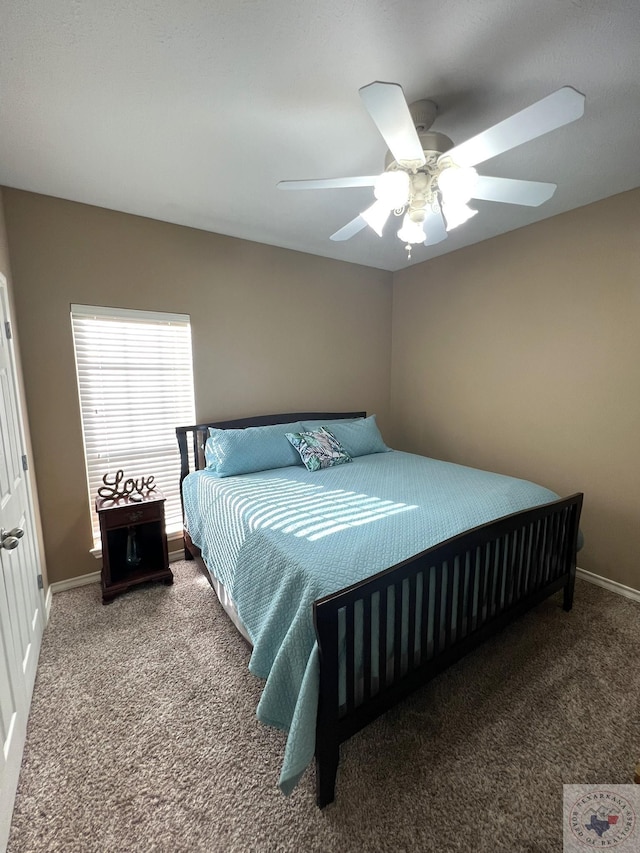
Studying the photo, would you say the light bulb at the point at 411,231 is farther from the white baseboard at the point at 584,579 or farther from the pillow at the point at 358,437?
the white baseboard at the point at 584,579

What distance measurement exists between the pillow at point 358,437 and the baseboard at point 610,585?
1.72 meters

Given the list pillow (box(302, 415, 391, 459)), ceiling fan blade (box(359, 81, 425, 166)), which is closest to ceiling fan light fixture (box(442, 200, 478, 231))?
ceiling fan blade (box(359, 81, 425, 166))

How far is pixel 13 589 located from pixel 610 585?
350 cm

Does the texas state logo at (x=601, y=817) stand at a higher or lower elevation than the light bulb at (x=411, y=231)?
lower

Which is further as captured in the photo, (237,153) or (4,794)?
(237,153)

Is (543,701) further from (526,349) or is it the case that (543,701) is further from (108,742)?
(526,349)

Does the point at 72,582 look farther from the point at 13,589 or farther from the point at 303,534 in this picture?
the point at 303,534

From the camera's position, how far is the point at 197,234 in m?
2.77

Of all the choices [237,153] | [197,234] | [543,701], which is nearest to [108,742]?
[543,701]

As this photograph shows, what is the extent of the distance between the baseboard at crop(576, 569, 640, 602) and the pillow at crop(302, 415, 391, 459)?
1724 millimetres

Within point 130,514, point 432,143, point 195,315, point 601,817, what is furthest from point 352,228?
point 601,817

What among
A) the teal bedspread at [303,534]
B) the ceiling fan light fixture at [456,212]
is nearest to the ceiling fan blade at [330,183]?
the ceiling fan light fixture at [456,212]

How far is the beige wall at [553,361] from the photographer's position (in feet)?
7.73

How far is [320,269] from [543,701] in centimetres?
344
